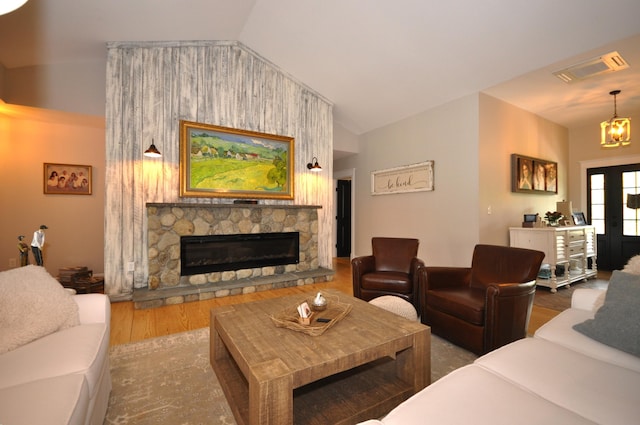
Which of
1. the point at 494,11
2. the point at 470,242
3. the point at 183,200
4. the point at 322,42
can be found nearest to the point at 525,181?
the point at 470,242

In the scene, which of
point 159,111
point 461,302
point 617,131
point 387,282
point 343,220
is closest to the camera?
point 461,302

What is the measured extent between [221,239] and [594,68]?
524cm

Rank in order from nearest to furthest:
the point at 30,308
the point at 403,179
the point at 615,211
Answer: the point at 30,308
the point at 403,179
the point at 615,211

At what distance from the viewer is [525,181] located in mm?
4508

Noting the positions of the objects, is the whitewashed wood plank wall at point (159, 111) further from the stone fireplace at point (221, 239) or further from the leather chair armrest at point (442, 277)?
the leather chair armrest at point (442, 277)

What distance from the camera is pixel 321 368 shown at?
4.06 feet

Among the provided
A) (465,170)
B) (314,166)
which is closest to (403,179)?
(465,170)

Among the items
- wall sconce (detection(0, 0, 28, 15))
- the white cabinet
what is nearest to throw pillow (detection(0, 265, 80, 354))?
wall sconce (detection(0, 0, 28, 15))

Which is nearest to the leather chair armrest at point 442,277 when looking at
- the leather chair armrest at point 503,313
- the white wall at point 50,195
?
the leather chair armrest at point 503,313

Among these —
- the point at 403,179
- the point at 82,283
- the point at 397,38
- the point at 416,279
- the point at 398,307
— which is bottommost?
the point at 82,283

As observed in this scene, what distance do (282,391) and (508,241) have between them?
4.45 metres

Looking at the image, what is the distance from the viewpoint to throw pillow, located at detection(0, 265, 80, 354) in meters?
1.37

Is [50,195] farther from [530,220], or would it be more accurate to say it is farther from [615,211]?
[615,211]

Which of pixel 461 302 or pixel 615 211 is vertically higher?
pixel 615 211
